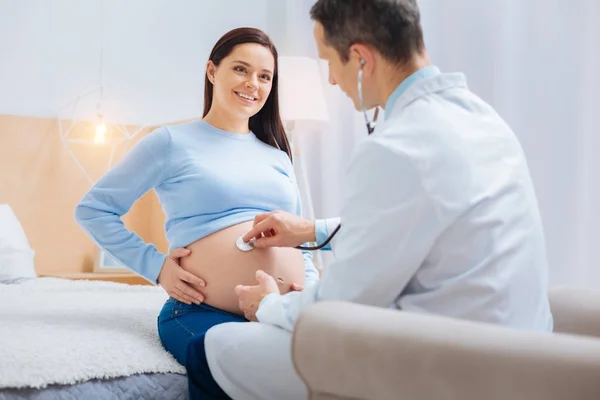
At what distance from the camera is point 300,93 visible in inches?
113

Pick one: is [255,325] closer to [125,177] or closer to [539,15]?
[125,177]

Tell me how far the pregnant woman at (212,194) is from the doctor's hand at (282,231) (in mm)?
50

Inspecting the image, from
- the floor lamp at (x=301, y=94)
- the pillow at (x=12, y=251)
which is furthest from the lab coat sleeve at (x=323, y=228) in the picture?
the pillow at (x=12, y=251)

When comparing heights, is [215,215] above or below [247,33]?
below

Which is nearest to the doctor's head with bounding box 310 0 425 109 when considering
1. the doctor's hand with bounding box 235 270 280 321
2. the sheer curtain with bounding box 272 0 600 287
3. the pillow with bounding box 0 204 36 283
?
the doctor's hand with bounding box 235 270 280 321

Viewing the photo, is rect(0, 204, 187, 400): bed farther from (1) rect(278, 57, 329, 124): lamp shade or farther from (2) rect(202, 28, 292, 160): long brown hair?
(1) rect(278, 57, 329, 124): lamp shade

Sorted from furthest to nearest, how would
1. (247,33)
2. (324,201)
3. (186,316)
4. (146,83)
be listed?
(146,83), (324,201), (247,33), (186,316)

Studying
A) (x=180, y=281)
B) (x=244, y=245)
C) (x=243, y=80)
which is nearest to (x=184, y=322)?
(x=180, y=281)

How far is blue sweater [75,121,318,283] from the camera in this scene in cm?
164

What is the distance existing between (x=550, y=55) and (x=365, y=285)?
1344 millimetres

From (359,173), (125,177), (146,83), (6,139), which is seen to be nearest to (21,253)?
(6,139)

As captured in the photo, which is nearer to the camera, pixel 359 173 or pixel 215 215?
pixel 359 173

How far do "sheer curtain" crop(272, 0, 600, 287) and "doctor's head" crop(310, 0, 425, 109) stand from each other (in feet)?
3.26

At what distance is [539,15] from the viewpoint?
212cm
